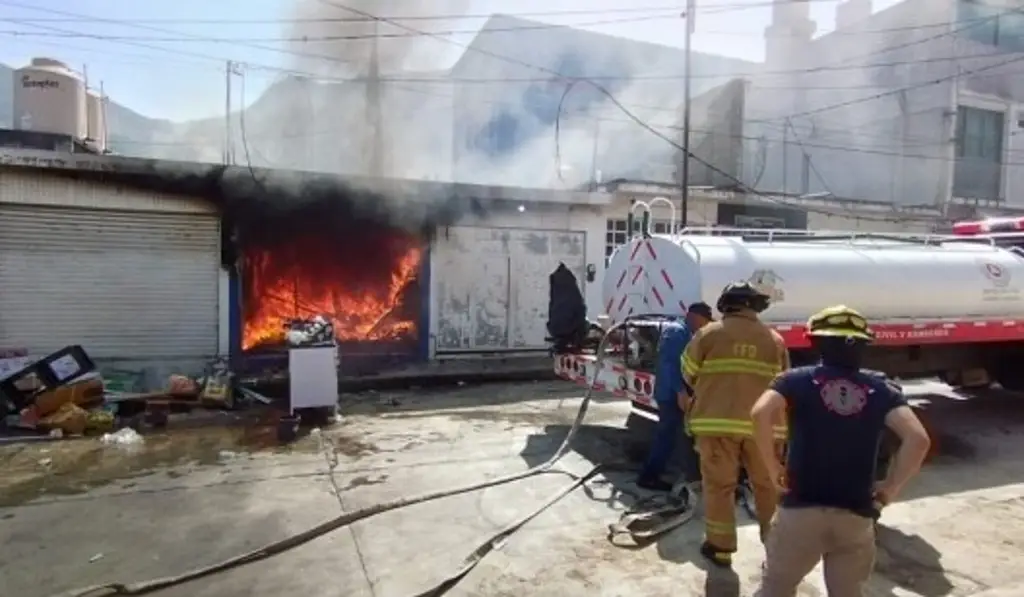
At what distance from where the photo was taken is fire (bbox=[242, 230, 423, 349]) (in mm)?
11083

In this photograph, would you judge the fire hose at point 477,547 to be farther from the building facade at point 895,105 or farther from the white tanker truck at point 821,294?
the building facade at point 895,105

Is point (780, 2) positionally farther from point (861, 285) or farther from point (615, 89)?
point (861, 285)

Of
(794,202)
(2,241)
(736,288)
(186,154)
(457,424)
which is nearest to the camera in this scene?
(736,288)

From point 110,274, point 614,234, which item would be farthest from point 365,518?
point 614,234

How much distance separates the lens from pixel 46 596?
358 cm

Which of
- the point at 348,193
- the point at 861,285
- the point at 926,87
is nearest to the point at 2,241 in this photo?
the point at 348,193

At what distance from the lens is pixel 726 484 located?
13.2 ft

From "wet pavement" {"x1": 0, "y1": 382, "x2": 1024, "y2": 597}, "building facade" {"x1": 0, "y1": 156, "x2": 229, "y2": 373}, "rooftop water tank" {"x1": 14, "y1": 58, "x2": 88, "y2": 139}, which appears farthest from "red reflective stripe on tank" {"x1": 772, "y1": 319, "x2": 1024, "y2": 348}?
"rooftop water tank" {"x1": 14, "y1": 58, "x2": 88, "y2": 139}

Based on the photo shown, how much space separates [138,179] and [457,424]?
6.23 meters

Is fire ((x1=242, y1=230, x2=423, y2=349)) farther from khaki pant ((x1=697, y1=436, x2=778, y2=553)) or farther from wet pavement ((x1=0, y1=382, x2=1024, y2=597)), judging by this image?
khaki pant ((x1=697, y1=436, x2=778, y2=553))

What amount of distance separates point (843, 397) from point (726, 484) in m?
1.57

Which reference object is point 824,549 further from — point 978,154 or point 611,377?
point 978,154

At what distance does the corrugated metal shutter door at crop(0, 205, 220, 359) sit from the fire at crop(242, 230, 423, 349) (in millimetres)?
704

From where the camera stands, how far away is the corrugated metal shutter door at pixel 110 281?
9633 mm
